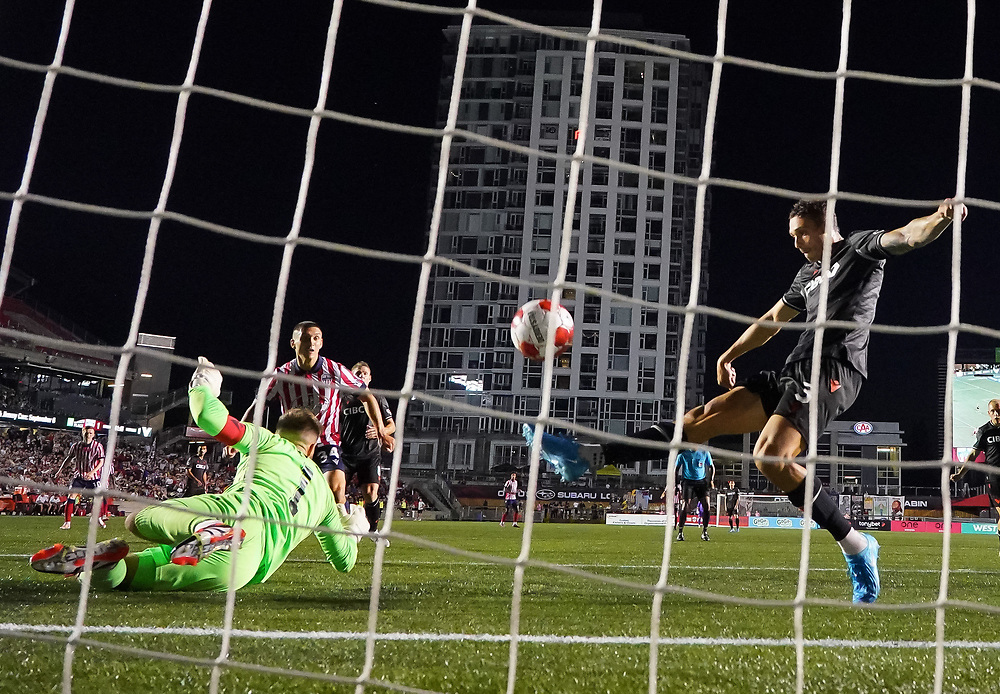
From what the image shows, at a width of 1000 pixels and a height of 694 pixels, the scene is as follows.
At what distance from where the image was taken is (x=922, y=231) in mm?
3174

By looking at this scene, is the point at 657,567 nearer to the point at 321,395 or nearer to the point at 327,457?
the point at 327,457

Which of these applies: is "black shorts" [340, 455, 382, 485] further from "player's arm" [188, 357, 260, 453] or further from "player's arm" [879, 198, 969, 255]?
"player's arm" [879, 198, 969, 255]

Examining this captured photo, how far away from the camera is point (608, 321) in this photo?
153 ft

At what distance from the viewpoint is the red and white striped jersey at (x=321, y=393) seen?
6.06 meters

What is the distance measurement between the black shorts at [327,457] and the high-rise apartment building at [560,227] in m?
38.5

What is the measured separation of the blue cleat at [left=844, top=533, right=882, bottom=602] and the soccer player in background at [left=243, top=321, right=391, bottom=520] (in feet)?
10.9

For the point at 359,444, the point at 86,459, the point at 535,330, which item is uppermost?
the point at 535,330

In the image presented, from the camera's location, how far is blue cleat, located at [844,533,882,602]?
3.97 metres

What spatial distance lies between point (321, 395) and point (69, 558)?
3.54 meters

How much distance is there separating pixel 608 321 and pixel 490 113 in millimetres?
13671

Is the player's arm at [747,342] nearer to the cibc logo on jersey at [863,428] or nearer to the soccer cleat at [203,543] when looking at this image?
the soccer cleat at [203,543]

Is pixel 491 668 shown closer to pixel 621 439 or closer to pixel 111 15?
pixel 621 439

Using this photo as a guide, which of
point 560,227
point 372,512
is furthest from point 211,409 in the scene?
point 560,227

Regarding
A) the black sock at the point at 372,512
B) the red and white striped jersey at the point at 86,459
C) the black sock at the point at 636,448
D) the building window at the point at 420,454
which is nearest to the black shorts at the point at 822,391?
the black sock at the point at 636,448
